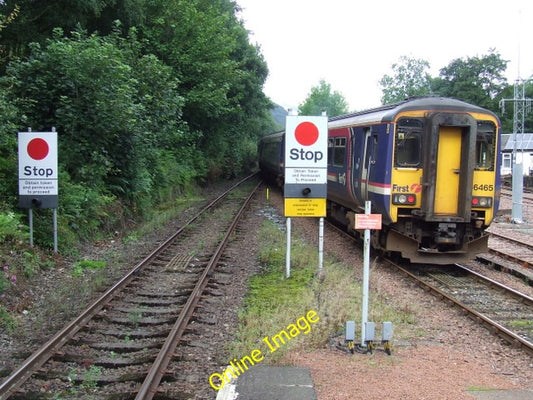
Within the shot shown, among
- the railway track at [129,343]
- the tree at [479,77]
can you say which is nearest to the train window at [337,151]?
the railway track at [129,343]

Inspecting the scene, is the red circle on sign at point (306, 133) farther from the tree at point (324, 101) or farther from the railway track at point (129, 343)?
the tree at point (324, 101)

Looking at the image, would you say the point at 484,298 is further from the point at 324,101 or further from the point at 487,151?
the point at 324,101

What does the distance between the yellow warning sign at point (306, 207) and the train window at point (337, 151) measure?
3720mm

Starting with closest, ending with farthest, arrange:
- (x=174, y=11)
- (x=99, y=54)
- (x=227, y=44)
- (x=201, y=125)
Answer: (x=99, y=54) → (x=174, y=11) → (x=227, y=44) → (x=201, y=125)

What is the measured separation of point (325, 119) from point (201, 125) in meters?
18.6

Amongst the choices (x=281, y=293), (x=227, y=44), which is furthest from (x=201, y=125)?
(x=281, y=293)

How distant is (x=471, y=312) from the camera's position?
296 inches

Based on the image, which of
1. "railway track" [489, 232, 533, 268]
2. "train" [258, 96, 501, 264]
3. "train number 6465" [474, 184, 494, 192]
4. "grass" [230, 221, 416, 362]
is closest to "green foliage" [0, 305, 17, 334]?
"grass" [230, 221, 416, 362]

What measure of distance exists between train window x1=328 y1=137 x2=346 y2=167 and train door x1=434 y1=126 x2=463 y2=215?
3289 millimetres

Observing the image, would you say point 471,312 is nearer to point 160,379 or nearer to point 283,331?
point 283,331

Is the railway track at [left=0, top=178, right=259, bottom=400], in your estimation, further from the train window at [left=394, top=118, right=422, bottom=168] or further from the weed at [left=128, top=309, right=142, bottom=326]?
the train window at [left=394, top=118, right=422, bottom=168]

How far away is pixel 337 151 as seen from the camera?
13617 mm

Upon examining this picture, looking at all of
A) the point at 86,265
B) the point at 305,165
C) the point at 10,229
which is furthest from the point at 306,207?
the point at 10,229

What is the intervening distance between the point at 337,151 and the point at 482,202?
4473 millimetres
